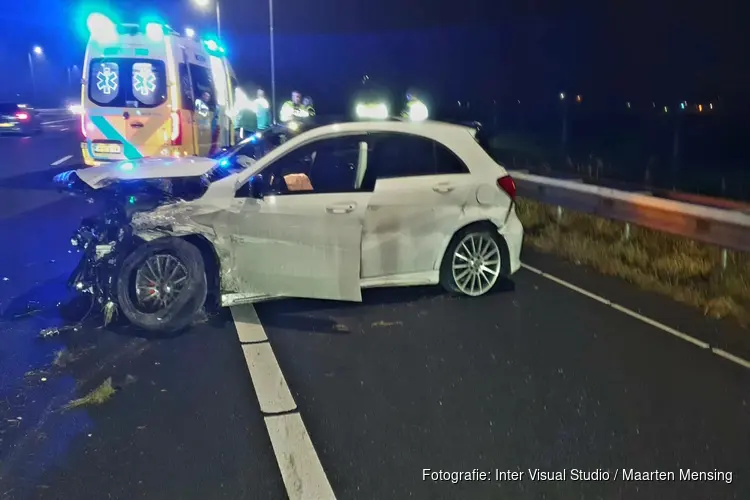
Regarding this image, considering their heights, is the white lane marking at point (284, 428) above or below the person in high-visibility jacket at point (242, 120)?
below

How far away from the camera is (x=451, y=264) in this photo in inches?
271

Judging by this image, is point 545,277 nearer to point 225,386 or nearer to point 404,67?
point 225,386

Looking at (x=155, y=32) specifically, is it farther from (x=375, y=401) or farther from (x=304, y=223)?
(x=375, y=401)

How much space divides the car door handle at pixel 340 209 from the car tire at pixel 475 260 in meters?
1.06

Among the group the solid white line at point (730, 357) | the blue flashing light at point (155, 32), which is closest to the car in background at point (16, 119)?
the blue flashing light at point (155, 32)

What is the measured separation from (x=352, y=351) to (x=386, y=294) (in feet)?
5.54

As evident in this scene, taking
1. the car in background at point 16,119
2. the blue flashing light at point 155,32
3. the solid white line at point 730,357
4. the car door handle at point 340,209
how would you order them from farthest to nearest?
the car in background at point 16,119 → the blue flashing light at point 155,32 → the car door handle at point 340,209 → the solid white line at point 730,357

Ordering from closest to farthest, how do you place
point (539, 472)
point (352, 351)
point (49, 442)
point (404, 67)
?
point (539, 472)
point (49, 442)
point (352, 351)
point (404, 67)

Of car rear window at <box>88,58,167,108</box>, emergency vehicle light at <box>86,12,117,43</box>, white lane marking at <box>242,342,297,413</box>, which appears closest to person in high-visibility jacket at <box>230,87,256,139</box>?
car rear window at <box>88,58,167,108</box>

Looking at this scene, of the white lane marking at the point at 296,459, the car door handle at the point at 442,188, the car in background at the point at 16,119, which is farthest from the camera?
the car in background at the point at 16,119

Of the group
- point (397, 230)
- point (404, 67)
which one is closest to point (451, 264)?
point (397, 230)

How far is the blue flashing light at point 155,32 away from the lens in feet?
41.5

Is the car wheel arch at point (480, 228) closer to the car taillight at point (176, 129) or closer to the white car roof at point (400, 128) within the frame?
the white car roof at point (400, 128)

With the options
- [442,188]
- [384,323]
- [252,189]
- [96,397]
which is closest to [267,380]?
[96,397]
